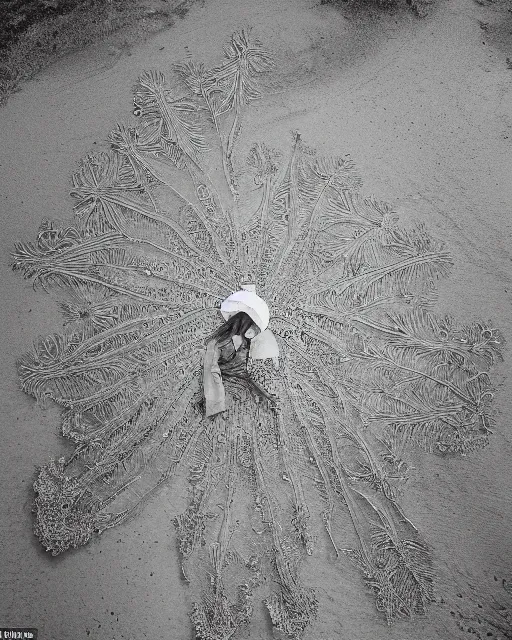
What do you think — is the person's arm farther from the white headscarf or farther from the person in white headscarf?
the white headscarf

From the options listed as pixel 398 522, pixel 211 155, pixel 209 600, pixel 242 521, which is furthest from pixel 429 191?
pixel 209 600

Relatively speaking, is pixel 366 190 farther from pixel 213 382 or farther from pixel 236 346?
pixel 213 382

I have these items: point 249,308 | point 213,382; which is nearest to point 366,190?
point 249,308

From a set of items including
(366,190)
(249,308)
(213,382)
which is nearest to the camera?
(249,308)

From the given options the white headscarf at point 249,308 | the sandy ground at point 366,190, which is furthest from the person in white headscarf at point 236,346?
the sandy ground at point 366,190

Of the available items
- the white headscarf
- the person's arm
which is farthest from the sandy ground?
the white headscarf
